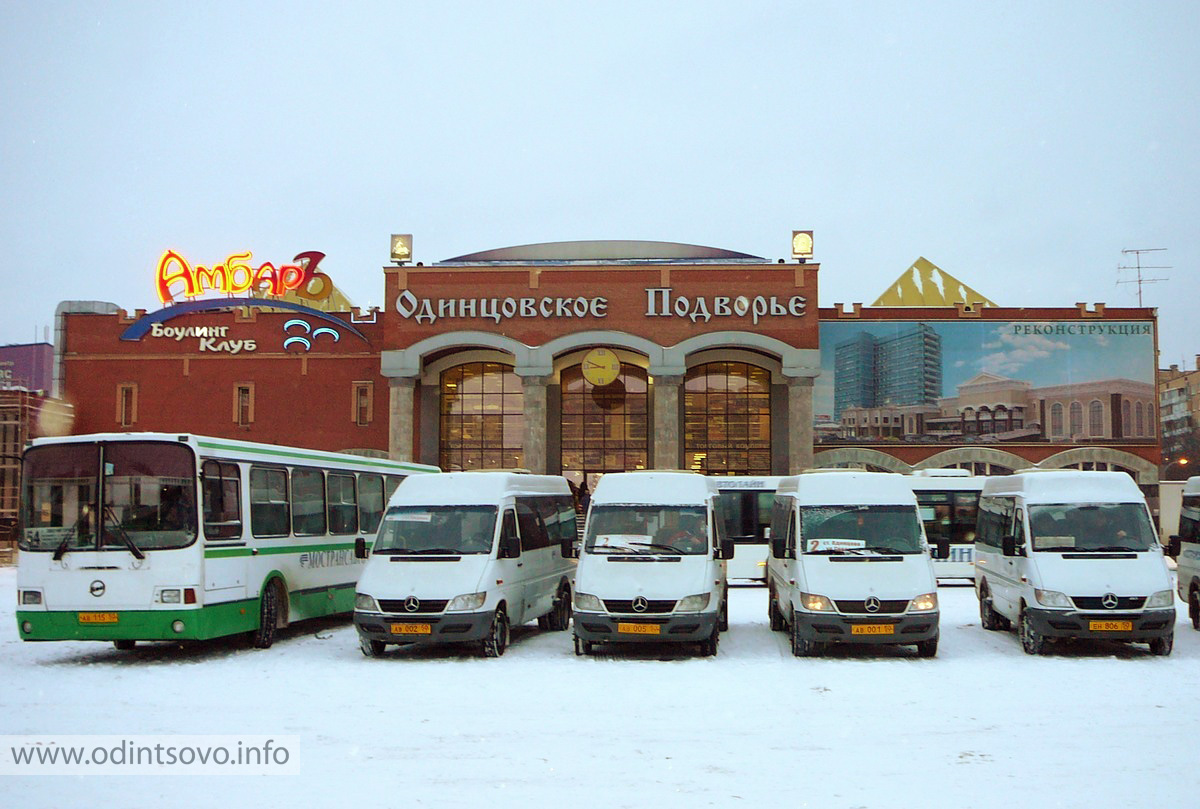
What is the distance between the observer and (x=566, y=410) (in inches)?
1644

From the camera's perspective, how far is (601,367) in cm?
3919

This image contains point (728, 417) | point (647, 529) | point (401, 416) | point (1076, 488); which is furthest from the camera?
point (728, 417)

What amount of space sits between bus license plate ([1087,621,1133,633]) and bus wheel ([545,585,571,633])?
7.66m

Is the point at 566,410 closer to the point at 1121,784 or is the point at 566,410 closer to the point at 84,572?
the point at 84,572

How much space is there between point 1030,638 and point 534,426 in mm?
25485

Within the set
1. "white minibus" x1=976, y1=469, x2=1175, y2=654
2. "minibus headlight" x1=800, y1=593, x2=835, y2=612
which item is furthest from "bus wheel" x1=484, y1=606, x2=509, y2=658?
"white minibus" x1=976, y1=469, x2=1175, y2=654

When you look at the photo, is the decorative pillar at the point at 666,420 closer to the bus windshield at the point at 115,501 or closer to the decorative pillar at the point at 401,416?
the decorative pillar at the point at 401,416

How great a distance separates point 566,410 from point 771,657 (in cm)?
2800

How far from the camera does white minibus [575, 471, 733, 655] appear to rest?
13672 mm

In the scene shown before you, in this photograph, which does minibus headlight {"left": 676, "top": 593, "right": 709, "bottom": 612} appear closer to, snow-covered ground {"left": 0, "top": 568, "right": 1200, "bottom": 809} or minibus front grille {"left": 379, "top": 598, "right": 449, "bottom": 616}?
snow-covered ground {"left": 0, "top": 568, "right": 1200, "bottom": 809}

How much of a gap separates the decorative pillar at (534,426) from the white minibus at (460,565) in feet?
68.1

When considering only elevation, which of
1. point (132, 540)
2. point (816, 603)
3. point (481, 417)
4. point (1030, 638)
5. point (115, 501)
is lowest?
point (1030, 638)

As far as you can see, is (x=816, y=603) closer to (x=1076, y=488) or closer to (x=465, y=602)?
(x=1076, y=488)

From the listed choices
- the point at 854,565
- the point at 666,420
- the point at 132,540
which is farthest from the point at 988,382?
the point at 132,540
